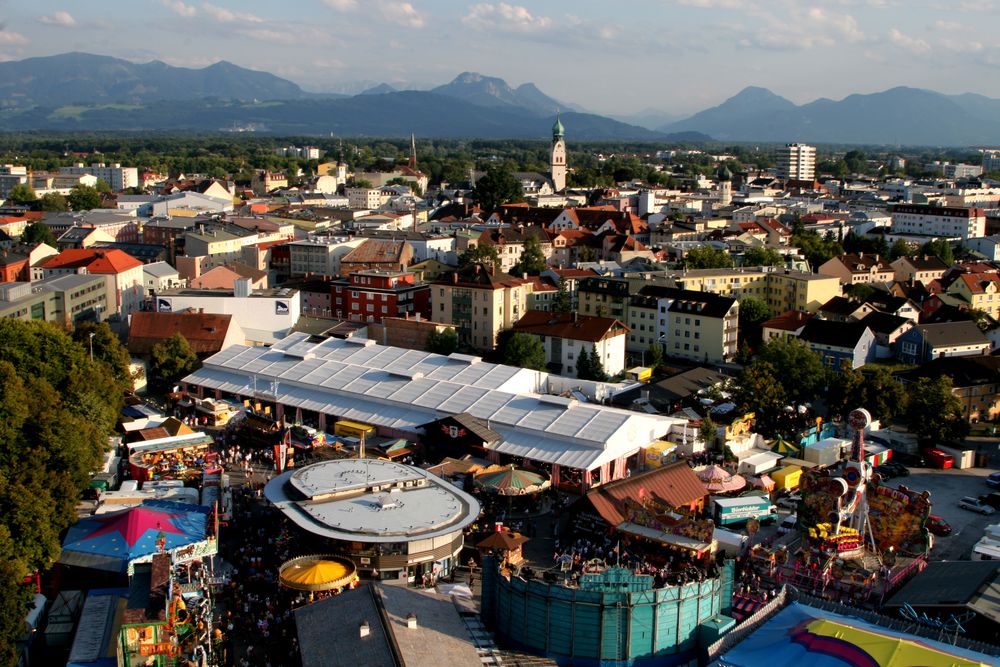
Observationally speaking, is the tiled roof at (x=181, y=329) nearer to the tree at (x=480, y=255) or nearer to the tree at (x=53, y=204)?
the tree at (x=480, y=255)

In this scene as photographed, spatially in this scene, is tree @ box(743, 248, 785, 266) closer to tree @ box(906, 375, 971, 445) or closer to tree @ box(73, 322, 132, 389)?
tree @ box(906, 375, 971, 445)

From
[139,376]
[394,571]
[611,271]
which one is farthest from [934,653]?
[611,271]

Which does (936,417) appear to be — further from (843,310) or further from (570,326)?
(843,310)

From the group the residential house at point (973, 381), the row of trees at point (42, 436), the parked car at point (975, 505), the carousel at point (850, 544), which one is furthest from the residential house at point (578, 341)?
the carousel at point (850, 544)

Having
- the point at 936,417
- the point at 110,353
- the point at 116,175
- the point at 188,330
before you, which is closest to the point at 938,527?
the point at 936,417

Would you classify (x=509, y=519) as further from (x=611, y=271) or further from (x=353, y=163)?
(x=353, y=163)

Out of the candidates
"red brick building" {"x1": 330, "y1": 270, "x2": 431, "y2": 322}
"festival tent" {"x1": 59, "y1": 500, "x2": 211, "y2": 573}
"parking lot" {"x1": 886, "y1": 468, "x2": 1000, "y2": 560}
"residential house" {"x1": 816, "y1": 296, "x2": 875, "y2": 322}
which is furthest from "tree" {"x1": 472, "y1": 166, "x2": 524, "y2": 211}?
"festival tent" {"x1": 59, "y1": 500, "x2": 211, "y2": 573}
